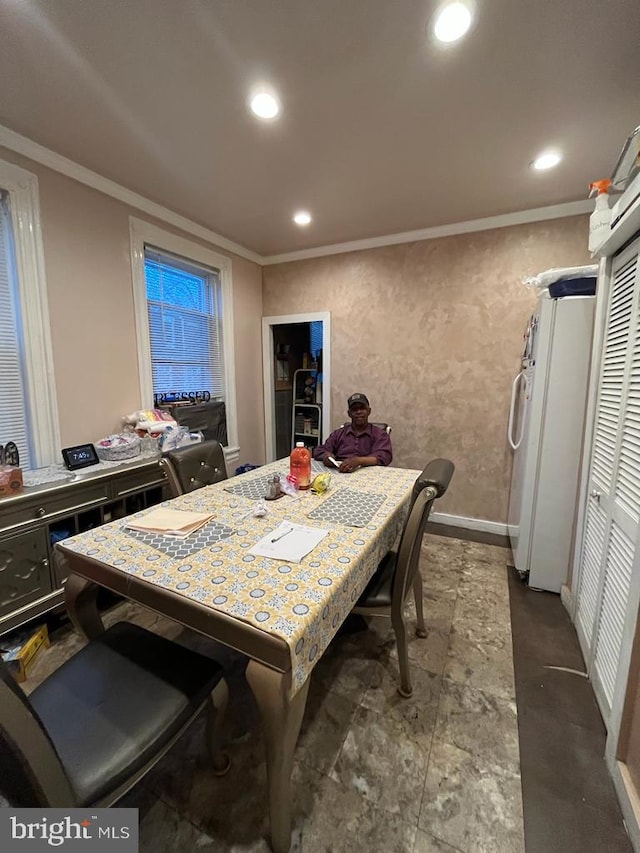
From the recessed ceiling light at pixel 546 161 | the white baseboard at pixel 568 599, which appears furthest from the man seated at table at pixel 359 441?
the recessed ceiling light at pixel 546 161

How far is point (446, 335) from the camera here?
3057 millimetres

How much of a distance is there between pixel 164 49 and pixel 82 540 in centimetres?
195

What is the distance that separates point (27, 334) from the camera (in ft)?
6.52

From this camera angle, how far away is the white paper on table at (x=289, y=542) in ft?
3.83

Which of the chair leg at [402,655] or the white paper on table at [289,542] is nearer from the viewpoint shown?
the white paper on table at [289,542]

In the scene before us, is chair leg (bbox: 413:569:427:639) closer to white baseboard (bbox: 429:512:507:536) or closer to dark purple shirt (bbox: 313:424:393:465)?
dark purple shirt (bbox: 313:424:393:465)

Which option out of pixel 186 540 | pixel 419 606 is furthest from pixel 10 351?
pixel 419 606

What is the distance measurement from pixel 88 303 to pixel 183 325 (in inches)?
33.4

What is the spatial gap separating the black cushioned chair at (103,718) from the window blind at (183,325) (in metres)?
2.13

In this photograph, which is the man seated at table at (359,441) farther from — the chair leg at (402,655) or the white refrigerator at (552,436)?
the chair leg at (402,655)

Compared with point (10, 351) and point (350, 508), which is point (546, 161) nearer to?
point (350, 508)

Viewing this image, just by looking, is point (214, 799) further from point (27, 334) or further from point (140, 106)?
point (140, 106)

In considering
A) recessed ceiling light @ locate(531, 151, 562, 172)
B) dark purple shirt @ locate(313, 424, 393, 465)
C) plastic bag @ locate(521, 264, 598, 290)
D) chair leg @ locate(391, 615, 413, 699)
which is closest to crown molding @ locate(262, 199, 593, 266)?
recessed ceiling light @ locate(531, 151, 562, 172)

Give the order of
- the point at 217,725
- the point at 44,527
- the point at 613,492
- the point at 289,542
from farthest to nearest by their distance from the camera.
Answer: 1. the point at 44,527
2. the point at 613,492
3. the point at 289,542
4. the point at 217,725
